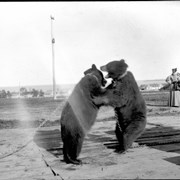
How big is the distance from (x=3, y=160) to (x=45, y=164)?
97cm

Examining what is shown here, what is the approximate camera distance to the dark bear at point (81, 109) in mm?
4609

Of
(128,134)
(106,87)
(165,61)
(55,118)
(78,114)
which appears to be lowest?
(55,118)

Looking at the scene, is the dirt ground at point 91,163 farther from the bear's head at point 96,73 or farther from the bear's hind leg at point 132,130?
the bear's head at point 96,73

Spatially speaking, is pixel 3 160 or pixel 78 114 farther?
pixel 3 160

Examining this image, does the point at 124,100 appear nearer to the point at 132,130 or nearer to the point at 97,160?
the point at 132,130

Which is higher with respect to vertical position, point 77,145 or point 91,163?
point 77,145

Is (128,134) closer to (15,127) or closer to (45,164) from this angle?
(45,164)

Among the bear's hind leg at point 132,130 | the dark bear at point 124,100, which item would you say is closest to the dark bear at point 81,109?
the dark bear at point 124,100

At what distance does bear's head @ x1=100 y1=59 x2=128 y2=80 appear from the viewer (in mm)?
4832

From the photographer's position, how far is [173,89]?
53.7 feet

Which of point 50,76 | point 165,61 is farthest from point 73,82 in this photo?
point 165,61

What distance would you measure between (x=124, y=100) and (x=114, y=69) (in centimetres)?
52

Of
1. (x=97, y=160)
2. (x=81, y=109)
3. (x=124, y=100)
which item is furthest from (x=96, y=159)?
(x=124, y=100)

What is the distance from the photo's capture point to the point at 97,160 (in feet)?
17.0
